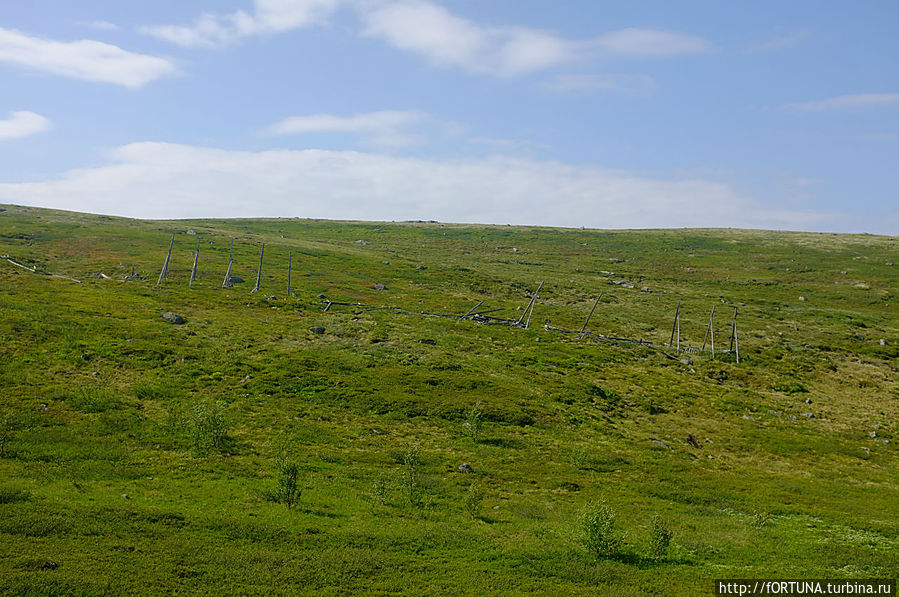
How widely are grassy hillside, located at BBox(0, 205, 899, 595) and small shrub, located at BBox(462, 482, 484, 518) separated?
0.70ft

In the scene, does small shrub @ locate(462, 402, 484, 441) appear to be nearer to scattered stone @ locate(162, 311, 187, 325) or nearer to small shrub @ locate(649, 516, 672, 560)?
small shrub @ locate(649, 516, 672, 560)

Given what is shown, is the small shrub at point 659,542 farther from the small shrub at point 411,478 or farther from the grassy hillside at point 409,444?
the small shrub at point 411,478

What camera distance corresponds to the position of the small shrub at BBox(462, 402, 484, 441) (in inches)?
1698

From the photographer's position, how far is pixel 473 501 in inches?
1158

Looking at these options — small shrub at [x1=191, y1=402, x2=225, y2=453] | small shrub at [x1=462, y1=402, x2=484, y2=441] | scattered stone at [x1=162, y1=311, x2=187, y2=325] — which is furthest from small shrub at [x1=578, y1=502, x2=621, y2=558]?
scattered stone at [x1=162, y1=311, x2=187, y2=325]

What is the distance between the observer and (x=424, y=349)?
215 ft

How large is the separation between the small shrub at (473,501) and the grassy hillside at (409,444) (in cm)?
21

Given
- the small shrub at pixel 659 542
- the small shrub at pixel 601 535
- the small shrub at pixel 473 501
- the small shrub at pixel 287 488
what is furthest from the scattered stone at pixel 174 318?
the small shrub at pixel 659 542

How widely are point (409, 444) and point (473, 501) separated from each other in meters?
11.6

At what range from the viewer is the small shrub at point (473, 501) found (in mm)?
29086

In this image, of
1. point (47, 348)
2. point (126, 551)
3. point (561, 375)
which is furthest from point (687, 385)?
point (47, 348)

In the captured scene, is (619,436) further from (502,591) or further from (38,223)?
(38,223)

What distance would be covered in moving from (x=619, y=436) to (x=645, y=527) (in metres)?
17.8

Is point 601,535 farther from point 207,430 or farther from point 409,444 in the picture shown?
point 207,430
